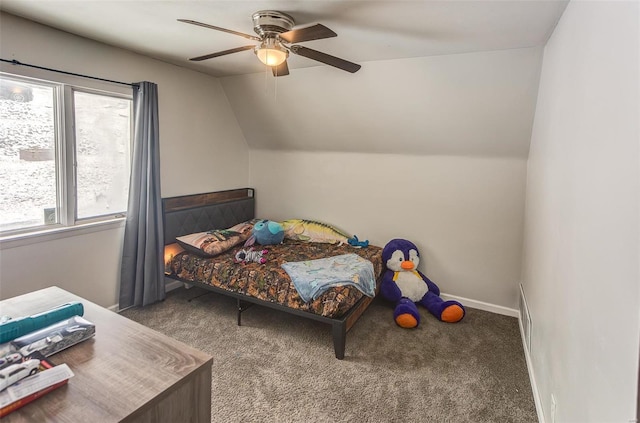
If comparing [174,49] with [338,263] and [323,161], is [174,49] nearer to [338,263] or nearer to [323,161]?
[323,161]

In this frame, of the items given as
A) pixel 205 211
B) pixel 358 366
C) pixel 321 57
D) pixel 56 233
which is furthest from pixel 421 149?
pixel 56 233

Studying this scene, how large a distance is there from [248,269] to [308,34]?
6.42 ft

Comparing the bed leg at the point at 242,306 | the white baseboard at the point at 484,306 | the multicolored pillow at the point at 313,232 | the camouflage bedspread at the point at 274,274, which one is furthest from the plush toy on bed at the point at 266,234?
the white baseboard at the point at 484,306

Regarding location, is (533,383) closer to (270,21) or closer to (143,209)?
(270,21)

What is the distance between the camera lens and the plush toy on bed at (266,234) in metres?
3.78

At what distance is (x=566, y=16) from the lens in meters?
1.88

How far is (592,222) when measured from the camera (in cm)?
128

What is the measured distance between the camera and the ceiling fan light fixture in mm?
2053

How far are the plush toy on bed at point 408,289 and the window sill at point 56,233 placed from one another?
2.59 m

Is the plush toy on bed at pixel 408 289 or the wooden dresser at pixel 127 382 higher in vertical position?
the wooden dresser at pixel 127 382

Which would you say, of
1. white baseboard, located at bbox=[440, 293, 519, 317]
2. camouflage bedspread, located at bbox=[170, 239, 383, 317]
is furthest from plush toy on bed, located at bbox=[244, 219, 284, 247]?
white baseboard, located at bbox=[440, 293, 519, 317]

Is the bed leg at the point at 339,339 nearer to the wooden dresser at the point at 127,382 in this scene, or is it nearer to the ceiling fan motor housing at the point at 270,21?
the wooden dresser at the point at 127,382

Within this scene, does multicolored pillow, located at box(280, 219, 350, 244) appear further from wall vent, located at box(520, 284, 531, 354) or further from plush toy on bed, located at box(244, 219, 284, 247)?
wall vent, located at box(520, 284, 531, 354)

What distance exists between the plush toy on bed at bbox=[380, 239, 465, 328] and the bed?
12cm
